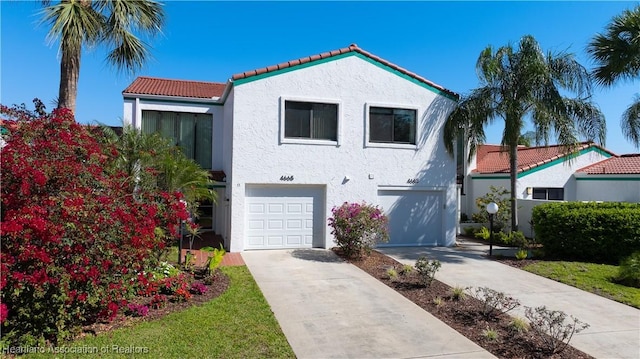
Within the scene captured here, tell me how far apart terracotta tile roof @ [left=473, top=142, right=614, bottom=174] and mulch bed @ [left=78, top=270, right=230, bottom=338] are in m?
16.1

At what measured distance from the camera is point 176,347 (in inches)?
222

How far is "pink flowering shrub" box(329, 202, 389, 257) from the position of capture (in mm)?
11898

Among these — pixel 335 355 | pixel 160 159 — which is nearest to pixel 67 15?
pixel 160 159

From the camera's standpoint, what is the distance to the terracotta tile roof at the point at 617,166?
790 inches

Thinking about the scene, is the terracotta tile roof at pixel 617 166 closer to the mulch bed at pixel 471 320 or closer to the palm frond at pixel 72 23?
the mulch bed at pixel 471 320

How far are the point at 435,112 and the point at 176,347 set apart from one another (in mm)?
12609

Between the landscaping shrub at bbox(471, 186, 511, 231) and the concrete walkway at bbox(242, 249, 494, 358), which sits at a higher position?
the landscaping shrub at bbox(471, 186, 511, 231)

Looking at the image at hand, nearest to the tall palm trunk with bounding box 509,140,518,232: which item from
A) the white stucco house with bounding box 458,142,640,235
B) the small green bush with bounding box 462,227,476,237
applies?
the small green bush with bounding box 462,227,476,237

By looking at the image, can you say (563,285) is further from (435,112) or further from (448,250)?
(435,112)

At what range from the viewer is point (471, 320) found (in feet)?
23.0

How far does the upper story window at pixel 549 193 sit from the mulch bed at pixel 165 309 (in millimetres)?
17737

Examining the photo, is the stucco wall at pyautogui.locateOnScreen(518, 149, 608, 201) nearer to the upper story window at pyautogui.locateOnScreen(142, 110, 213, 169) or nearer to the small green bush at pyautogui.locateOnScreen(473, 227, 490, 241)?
the small green bush at pyautogui.locateOnScreen(473, 227, 490, 241)

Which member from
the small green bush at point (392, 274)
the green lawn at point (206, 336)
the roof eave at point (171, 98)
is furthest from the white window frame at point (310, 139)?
the green lawn at point (206, 336)

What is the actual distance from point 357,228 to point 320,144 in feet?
11.6
